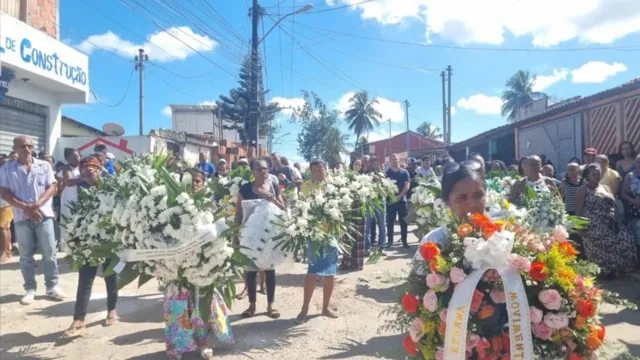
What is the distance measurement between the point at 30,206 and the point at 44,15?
29.0 ft

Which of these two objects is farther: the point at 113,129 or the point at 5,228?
the point at 113,129

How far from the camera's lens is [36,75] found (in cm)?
1086

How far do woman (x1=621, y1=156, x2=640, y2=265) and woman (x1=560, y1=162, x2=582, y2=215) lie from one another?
0.57 metres

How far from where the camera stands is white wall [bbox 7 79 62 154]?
36.0 ft

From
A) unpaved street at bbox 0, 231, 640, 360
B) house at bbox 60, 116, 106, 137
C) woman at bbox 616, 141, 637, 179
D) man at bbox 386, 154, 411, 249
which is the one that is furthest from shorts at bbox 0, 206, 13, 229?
house at bbox 60, 116, 106, 137

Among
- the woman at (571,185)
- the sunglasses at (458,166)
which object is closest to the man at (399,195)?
the woman at (571,185)

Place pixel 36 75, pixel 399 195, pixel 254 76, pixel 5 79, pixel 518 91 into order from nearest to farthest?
1. pixel 399 195
2. pixel 5 79
3. pixel 36 75
4. pixel 254 76
5. pixel 518 91

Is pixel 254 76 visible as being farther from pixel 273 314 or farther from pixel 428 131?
pixel 428 131

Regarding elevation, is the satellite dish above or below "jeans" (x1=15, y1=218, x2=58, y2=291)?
above

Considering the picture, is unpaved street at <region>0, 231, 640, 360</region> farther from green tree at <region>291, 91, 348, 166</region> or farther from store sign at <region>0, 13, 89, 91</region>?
green tree at <region>291, 91, 348, 166</region>

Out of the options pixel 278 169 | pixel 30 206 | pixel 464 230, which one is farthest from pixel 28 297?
pixel 464 230

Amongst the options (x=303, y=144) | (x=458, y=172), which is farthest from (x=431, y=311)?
(x=303, y=144)

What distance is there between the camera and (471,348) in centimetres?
190

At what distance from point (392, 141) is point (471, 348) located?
5960cm
